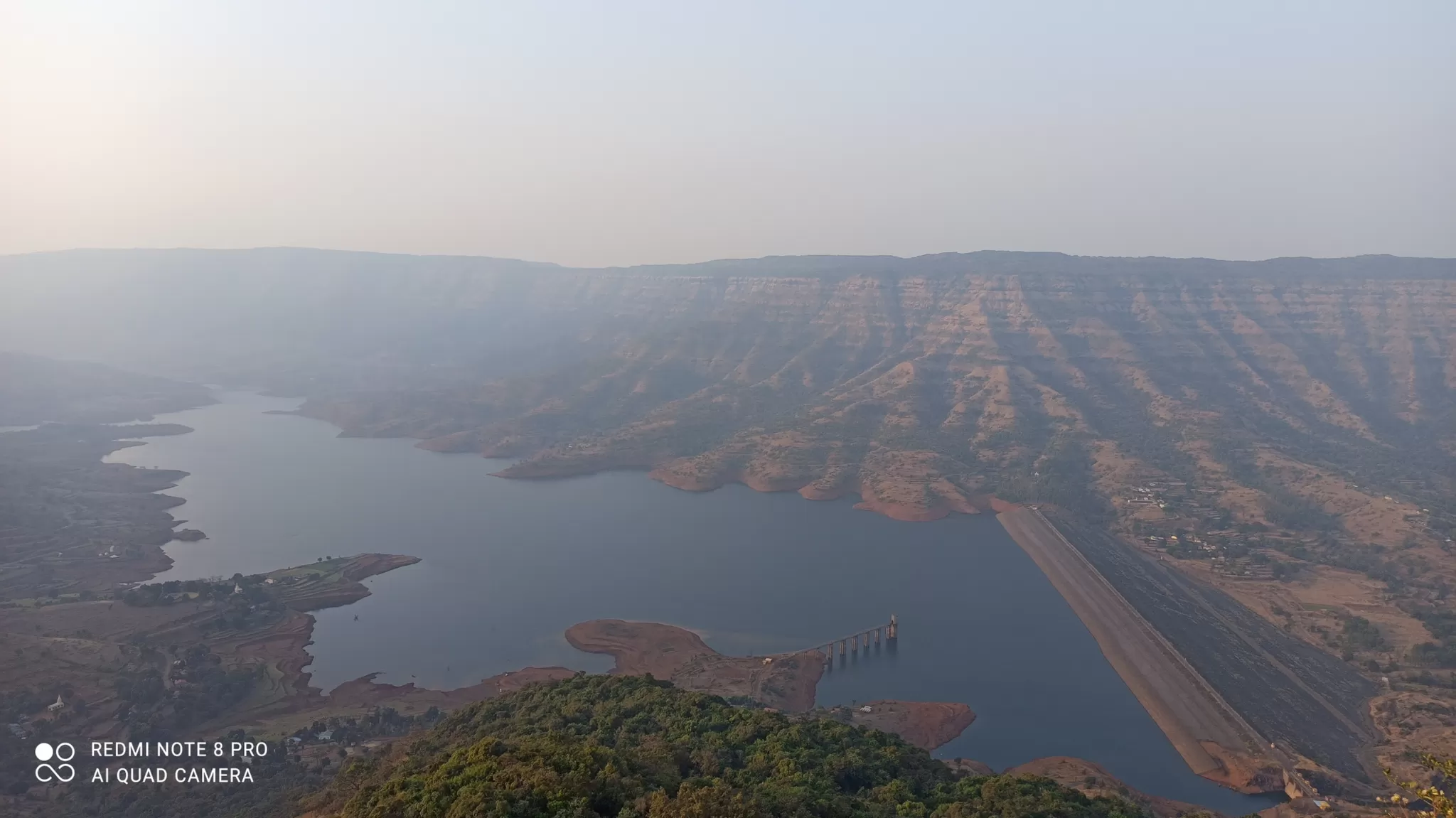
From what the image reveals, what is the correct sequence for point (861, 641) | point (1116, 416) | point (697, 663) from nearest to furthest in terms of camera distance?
1. point (697, 663)
2. point (861, 641)
3. point (1116, 416)

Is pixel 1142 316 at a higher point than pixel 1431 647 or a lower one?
higher

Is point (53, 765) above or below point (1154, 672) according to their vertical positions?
above

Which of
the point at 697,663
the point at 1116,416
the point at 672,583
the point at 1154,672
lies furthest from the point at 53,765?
the point at 1116,416

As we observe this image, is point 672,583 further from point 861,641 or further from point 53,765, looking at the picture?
point 53,765

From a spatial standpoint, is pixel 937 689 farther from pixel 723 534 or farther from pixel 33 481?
pixel 33 481

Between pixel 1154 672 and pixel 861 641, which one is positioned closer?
pixel 1154 672

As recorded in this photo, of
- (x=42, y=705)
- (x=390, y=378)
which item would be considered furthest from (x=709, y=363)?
(x=42, y=705)

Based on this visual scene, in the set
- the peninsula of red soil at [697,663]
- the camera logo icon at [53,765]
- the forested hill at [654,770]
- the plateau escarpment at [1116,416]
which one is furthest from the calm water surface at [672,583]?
the forested hill at [654,770]
